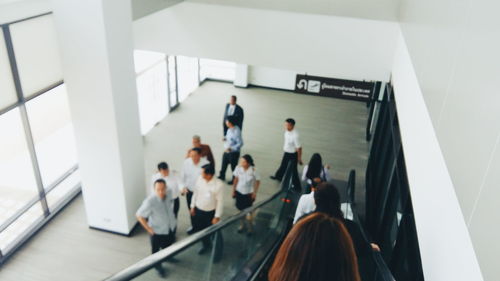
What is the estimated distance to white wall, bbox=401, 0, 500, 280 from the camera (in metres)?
1.75

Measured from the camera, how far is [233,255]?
524 centimetres

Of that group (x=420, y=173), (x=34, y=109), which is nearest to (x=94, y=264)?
(x=34, y=109)

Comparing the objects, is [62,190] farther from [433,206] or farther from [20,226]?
[433,206]

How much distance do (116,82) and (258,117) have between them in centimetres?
759

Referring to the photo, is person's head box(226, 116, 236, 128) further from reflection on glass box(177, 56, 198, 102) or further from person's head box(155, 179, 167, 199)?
reflection on glass box(177, 56, 198, 102)

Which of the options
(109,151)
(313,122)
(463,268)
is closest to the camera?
(463,268)

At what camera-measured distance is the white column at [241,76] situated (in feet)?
52.3

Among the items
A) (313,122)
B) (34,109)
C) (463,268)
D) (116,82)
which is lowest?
(313,122)

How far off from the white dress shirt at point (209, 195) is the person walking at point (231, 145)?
2413 millimetres

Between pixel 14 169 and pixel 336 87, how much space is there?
18.8 ft

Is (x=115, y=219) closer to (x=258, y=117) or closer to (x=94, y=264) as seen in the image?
(x=94, y=264)

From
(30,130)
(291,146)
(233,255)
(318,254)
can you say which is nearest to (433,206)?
(318,254)

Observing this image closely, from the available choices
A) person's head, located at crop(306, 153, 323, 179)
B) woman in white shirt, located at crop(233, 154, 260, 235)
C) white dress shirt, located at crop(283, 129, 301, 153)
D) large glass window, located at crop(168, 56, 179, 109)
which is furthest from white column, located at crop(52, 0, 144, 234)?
large glass window, located at crop(168, 56, 179, 109)

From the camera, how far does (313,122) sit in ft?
44.3
